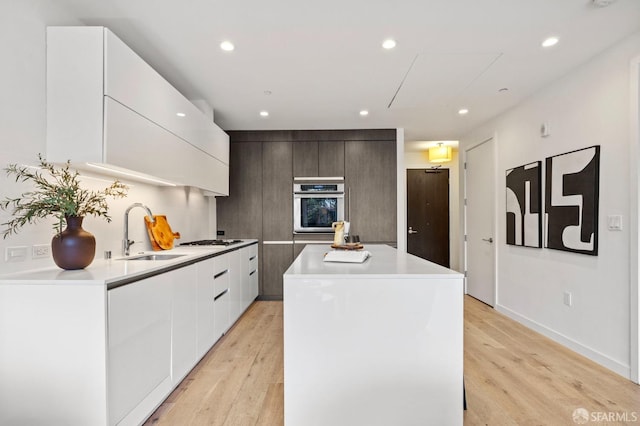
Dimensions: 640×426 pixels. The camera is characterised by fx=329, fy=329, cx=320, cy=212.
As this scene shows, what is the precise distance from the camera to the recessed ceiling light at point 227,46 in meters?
2.37

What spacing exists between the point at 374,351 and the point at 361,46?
208 centimetres

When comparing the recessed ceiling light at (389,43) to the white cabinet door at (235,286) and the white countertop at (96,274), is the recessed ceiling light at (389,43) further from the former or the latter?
the white cabinet door at (235,286)

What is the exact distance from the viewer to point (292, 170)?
468 centimetres

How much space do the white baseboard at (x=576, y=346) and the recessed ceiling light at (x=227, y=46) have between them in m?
3.66

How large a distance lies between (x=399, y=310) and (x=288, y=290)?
0.53 m

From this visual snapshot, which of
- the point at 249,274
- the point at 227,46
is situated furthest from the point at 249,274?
the point at 227,46

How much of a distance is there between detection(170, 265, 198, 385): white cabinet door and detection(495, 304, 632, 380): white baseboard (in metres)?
3.12

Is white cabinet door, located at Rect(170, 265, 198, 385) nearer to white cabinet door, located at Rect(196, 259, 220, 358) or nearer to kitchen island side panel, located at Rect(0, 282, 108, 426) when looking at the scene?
white cabinet door, located at Rect(196, 259, 220, 358)

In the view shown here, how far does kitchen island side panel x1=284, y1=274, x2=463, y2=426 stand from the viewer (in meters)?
1.54

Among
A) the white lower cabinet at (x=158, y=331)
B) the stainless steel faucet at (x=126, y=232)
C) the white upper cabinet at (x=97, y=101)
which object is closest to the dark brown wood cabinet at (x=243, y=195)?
the white lower cabinet at (x=158, y=331)

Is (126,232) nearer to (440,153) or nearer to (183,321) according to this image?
(183,321)

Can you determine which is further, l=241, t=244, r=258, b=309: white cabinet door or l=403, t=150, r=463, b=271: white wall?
l=403, t=150, r=463, b=271: white wall

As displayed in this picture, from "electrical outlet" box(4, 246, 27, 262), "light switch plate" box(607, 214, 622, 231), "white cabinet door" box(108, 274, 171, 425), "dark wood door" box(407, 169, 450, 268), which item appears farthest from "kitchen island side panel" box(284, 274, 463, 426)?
"dark wood door" box(407, 169, 450, 268)

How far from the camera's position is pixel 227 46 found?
2.42 metres
